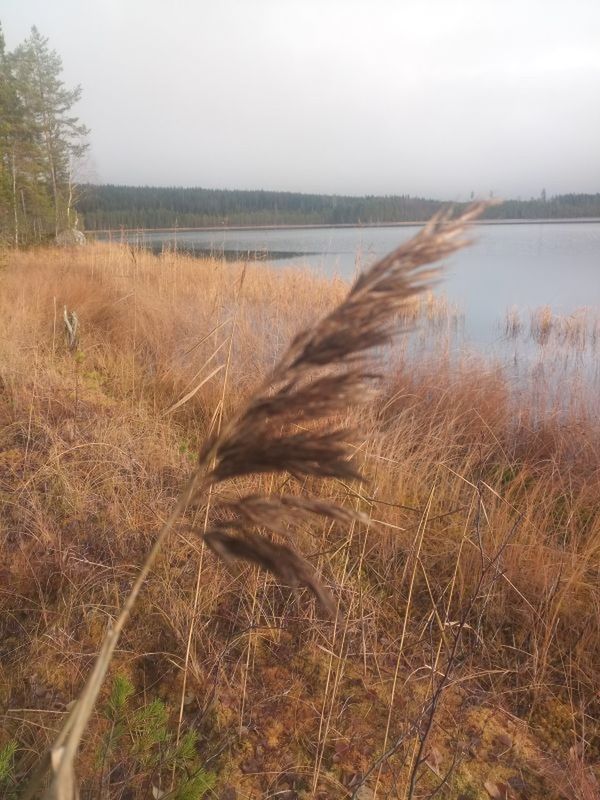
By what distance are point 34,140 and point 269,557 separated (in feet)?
90.1

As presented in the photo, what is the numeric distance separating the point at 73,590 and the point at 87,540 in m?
0.29

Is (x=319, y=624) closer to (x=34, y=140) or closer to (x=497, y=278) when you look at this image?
(x=497, y=278)

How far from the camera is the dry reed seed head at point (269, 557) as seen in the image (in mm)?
557

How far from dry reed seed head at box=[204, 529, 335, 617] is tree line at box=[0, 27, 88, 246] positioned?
2125 cm

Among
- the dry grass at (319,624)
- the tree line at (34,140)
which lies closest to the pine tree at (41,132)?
the tree line at (34,140)

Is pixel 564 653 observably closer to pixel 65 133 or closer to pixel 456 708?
pixel 456 708

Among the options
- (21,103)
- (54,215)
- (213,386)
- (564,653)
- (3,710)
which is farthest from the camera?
(54,215)

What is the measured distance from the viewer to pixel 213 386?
4453 mm

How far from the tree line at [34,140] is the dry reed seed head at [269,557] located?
69.7ft

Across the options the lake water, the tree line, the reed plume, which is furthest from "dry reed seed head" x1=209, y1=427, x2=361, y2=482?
the tree line

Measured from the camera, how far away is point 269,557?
0.56 meters

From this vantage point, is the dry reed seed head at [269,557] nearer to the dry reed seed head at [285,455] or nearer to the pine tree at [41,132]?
the dry reed seed head at [285,455]

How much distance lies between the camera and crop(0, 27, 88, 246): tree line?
20.1 m

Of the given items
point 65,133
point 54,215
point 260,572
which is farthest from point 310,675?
point 65,133
